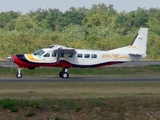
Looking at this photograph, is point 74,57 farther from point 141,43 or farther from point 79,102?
point 79,102

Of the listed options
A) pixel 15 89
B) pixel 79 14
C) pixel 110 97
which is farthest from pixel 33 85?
pixel 79 14

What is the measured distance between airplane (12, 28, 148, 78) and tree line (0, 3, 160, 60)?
24.7 m

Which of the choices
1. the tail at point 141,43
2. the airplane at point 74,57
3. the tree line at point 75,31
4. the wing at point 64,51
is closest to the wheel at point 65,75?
the airplane at point 74,57

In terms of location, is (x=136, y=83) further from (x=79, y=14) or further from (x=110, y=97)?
(x=79, y=14)

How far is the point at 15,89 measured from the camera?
3709 centimetres

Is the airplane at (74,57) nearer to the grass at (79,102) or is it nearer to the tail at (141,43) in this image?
the tail at (141,43)

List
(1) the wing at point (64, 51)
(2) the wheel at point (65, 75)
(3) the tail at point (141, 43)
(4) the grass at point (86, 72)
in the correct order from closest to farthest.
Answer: (2) the wheel at point (65, 75), (1) the wing at point (64, 51), (4) the grass at point (86, 72), (3) the tail at point (141, 43)

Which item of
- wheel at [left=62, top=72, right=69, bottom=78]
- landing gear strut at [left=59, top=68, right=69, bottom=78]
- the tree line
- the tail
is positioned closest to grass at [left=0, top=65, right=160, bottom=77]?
the tail

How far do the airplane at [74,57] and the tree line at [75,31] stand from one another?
24689mm

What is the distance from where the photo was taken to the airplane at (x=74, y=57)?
48.9 metres

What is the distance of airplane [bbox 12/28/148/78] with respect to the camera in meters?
48.9

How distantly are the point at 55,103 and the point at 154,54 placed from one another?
48970mm

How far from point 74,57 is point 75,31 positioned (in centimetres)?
4289

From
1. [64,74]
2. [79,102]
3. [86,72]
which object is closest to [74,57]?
[64,74]
